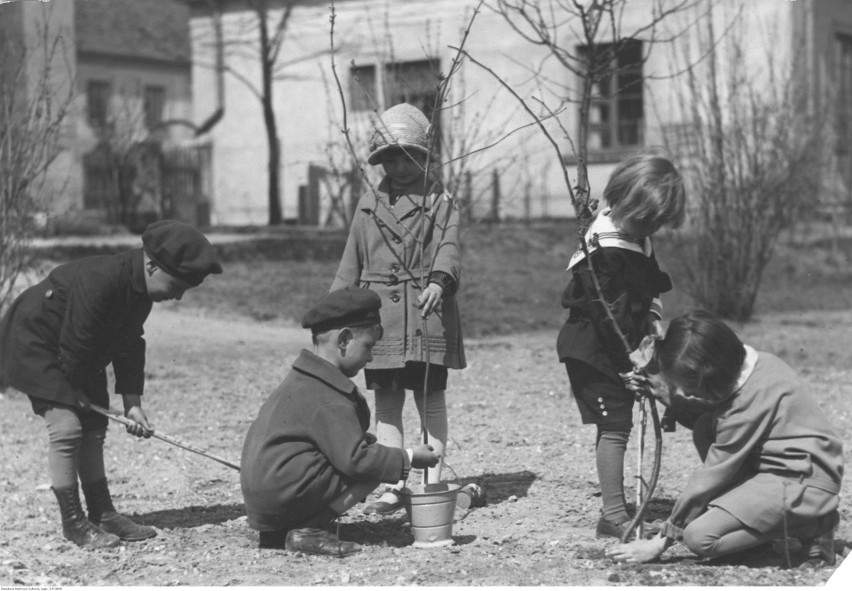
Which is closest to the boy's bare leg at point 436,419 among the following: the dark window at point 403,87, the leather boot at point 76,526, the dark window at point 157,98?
the leather boot at point 76,526

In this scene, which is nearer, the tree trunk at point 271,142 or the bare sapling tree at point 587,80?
the bare sapling tree at point 587,80

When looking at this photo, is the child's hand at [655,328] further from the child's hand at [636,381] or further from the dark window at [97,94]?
the dark window at [97,94]

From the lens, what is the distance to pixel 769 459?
3846 mm

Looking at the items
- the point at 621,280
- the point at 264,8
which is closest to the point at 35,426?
the point at 621,280

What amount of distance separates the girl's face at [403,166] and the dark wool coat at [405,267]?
0.22 feet

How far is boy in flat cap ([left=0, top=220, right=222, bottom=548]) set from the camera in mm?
4242

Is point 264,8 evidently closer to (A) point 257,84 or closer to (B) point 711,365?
(A) point 257,84

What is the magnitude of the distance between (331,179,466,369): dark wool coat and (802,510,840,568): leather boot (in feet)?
4.85

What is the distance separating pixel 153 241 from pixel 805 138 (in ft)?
38.1

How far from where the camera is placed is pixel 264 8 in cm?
1866

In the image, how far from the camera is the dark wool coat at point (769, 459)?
3.78 metres

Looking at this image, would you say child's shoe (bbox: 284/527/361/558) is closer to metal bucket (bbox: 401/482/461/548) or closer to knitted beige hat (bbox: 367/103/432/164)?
metal bucket (bbox: 401/482/461/548)

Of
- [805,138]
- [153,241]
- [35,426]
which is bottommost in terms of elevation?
[35,426]

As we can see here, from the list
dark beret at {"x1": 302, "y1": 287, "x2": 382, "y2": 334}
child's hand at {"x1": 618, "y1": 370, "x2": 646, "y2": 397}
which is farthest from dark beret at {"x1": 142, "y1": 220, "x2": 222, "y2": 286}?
child's hand at {"x1": 618, "y1": 370, "x2": 646, "y2": 397}
